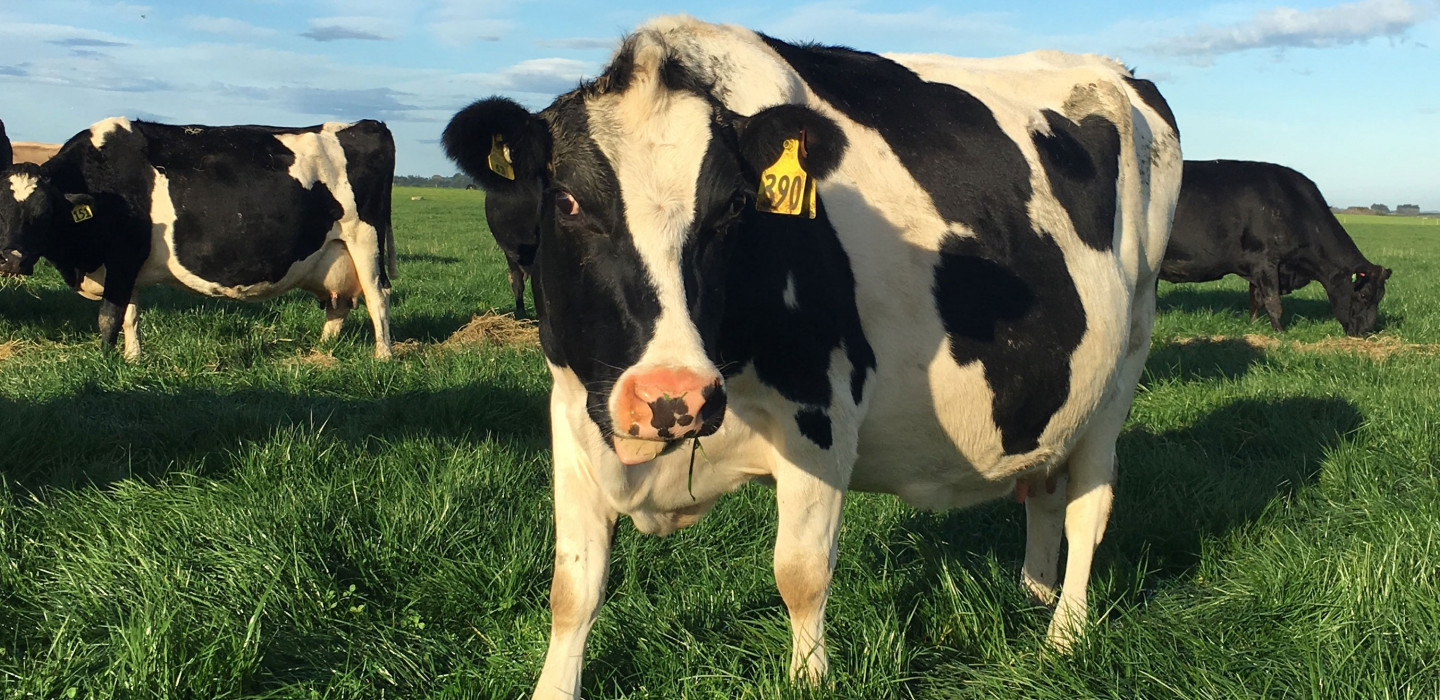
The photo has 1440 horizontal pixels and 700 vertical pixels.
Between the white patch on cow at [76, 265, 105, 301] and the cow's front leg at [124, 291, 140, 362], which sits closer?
the cow's front leg at [124, 291, 140, 362]

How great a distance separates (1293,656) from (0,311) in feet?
34.3

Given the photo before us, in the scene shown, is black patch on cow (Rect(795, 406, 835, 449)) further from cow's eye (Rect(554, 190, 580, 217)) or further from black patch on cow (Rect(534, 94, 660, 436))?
cow's eye (Rect(554, 190, 580, 217))

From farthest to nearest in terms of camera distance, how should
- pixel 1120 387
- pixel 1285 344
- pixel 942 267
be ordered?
1. pixel 1285 344
2. pixel 1120 387
3. pixel 942 267

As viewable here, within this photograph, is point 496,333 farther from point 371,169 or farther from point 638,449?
point 638,449

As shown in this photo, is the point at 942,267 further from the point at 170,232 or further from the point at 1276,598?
the point at 170,232

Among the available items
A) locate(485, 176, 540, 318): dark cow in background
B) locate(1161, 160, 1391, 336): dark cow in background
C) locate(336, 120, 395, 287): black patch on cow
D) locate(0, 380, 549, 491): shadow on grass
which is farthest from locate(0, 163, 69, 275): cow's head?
locate(1161, 160, 1391, 336): dark cow in background

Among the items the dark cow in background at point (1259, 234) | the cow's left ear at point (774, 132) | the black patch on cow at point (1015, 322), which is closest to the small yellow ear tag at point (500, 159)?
the cow's left ear at point (774, 132)

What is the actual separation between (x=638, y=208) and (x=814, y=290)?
0.67 metres

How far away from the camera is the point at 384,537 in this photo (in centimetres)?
395

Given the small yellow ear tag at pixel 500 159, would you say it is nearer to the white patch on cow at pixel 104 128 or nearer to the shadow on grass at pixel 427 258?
the white patch on cow at pixel 104 128

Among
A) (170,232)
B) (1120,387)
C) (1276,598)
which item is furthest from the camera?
(170,232)

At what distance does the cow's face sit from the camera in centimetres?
874

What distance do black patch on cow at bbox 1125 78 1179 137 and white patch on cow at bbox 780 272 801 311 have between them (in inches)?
112

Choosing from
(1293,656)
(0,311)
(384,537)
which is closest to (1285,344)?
(1293,656)
